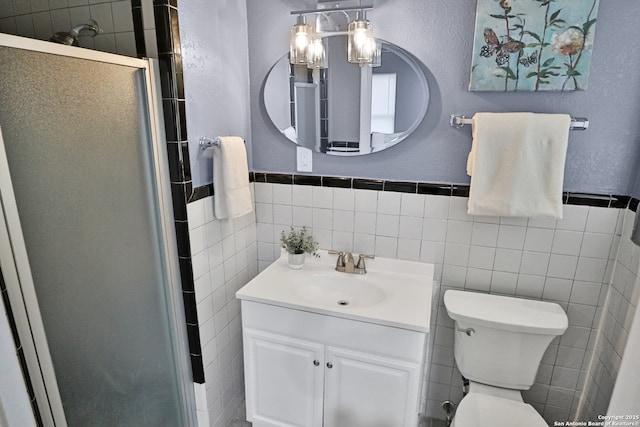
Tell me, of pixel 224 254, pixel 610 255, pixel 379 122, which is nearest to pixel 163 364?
pixel 224 254

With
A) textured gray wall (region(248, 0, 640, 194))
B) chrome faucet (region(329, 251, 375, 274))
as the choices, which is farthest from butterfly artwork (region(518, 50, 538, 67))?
chrome faucet (region(329, 251, 375, 274))

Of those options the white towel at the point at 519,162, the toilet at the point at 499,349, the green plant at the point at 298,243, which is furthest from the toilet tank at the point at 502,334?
the green plant at the point at 298,243

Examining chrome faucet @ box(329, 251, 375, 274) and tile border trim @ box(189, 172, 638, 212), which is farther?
chrome faucet @ box(329, 251, 375, 274)

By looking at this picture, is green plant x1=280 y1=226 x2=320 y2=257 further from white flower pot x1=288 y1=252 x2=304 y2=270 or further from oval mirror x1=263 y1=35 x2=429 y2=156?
oval mirror x1=263 y1=35 x2=429 y2=156

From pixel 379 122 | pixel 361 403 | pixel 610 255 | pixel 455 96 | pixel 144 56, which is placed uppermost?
pixel 144 56

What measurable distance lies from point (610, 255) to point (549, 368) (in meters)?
0.58

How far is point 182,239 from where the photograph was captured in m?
1.43

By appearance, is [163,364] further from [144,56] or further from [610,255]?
[610,255]

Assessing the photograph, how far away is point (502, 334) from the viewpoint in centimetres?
147

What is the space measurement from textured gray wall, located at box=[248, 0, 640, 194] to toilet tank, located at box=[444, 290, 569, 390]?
1.66 ft

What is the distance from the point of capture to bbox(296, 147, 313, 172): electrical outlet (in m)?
1.76

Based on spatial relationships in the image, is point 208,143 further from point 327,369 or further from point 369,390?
point 369,390

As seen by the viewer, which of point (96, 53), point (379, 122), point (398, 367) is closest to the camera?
point (96, 53)

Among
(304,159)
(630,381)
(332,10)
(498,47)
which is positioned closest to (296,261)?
(304,159)
